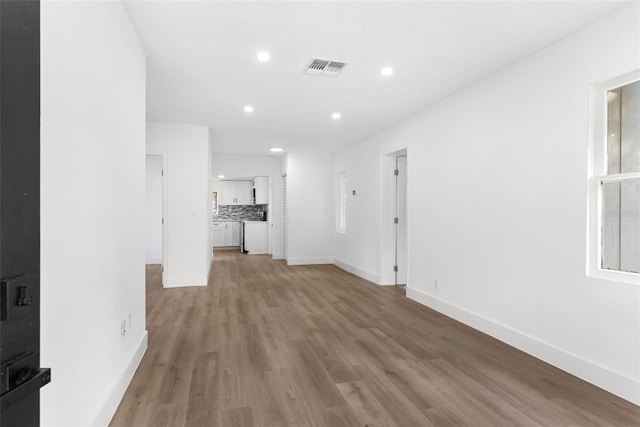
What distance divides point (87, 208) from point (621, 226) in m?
3.31

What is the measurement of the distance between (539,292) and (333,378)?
1.86 meters

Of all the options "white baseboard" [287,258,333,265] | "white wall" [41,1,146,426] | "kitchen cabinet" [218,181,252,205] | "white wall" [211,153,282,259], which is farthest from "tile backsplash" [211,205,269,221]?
"white wall" [41,1,146,426]

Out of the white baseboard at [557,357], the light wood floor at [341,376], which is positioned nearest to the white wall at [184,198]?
the light wood floor at [341,376]

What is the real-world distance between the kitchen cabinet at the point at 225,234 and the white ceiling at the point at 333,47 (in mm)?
6427

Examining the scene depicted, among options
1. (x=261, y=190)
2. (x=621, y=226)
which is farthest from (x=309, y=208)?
(x=621, y=226)

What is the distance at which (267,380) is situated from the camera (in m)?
2.57

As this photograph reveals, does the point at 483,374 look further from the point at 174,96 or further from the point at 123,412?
the point at 174,96

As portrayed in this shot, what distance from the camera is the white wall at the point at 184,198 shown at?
5672mm

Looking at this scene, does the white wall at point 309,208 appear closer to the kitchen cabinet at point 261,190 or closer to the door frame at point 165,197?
the kitchen cabinet at point 261,190

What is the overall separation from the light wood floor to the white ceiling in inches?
101

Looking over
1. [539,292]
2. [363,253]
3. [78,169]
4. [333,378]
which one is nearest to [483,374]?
[539,292]

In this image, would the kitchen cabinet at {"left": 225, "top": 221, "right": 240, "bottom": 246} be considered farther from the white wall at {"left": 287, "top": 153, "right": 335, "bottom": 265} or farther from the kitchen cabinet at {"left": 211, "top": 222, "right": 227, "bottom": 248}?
the white wall at {"left": 287, "top": 153, "right": 335, "bottom": 265}

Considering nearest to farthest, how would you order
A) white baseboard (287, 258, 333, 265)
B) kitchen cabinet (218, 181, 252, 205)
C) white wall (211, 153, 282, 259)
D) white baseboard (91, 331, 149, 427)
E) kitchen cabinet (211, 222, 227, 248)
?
white baseboard (91, 331, 149, 427), white baseboard (287, 258, 333, 265), white wall (211, 153, 282, 259), kitchen cabinet (211, 222, 227, 248), kitchen cabinet (218, 181, 252, 205)

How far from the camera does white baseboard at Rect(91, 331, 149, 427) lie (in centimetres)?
189
